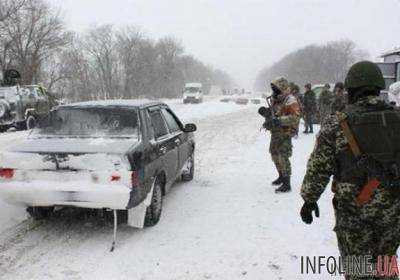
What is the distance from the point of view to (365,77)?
10.7 ft

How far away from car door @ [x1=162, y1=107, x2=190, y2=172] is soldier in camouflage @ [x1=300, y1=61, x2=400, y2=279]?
4.34 meters

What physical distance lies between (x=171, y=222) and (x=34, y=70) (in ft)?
125

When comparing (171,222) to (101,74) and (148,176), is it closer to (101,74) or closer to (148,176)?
(148,176)

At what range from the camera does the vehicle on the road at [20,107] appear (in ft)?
66.2

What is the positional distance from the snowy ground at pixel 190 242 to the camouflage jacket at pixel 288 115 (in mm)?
1039

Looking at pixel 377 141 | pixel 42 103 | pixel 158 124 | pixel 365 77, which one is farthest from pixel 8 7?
pixel 377 141

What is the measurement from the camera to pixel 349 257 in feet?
10.9

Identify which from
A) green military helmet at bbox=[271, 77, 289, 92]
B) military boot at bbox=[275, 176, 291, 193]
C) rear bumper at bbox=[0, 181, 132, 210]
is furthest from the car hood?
military boot at bbox=[275, 176, 291, 193]

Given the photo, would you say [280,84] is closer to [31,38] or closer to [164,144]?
[164,144]

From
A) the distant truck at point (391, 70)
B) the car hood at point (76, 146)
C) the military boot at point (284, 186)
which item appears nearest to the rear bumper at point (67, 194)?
the car hood at point (76, 146)

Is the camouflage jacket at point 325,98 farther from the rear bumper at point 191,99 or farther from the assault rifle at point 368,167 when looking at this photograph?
the rear bumper at point 191,99

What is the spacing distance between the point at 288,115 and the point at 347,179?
453 cm

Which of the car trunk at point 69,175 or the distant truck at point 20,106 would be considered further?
the distant truck at point 20,106

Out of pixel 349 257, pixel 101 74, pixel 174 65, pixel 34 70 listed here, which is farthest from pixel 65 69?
pixel 349 257
